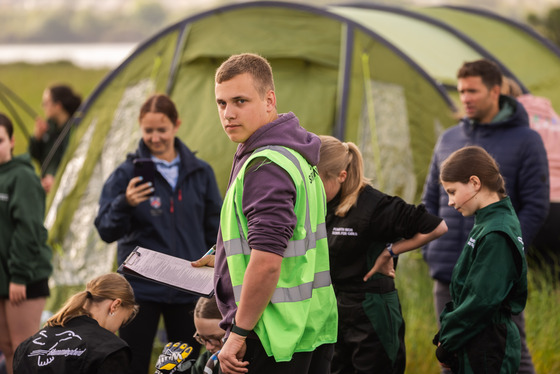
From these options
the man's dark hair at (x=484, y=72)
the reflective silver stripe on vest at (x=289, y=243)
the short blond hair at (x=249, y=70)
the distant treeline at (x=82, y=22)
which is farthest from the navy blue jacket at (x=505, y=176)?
the distant treeline at (x=82, y=22)

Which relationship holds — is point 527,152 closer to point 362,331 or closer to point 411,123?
point 362,331

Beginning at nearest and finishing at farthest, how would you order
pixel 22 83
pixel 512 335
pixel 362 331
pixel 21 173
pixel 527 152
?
1. pixel 512 335
2. pixel 362 331
3. pixel 527 152
4. pixel 21 173
5. pixel 22 83

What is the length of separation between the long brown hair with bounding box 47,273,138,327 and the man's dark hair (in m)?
2.16

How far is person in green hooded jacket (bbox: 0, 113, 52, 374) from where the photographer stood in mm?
4766

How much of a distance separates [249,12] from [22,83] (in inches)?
660

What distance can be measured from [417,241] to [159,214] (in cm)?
137

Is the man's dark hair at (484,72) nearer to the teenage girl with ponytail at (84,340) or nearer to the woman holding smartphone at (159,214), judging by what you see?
the woman holding smartphone at (159,214)

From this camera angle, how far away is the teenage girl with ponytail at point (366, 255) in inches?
148

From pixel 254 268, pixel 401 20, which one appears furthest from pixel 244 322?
pixel 401 20

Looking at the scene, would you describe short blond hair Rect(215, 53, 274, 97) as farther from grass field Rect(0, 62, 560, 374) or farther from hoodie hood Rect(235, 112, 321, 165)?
grass field Rect(0, 62, 560, 374)

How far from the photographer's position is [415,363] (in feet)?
16.3

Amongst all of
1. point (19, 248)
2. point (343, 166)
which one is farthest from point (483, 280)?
point (19, 248)

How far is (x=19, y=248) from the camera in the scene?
4766 mm

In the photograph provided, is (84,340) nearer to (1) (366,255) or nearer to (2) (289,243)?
(2) (289,243)
